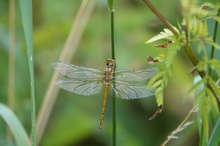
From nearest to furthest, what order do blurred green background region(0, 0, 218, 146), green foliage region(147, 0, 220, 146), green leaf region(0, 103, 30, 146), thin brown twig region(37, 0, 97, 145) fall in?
green foliage region(147, 0, 220, 146) < green leaf region(0, 103, 30, 146) < thin brown twig region(37, 0, 97, 145) < blurred green background region(0, 0, 218, 146)

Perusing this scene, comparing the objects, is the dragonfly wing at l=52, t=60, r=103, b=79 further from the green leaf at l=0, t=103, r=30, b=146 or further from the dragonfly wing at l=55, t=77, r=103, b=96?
the green leaf at l=0, t=103, r=30, b=146

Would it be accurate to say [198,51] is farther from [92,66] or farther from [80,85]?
[92,66]

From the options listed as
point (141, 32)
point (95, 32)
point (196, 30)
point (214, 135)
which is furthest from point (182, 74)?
point (196, 30)

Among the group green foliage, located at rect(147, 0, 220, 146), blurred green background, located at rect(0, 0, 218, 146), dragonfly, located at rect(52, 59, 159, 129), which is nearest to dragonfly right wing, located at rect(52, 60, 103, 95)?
dragonfly, located at rect(52, 59, 159, 129)

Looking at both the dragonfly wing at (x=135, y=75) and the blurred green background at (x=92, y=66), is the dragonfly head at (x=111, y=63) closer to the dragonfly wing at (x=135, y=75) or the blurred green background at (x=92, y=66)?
the dragonfly wing at (x=135, y=75)

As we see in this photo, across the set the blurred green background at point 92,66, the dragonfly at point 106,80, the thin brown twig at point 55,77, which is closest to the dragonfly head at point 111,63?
the dragonfly at point 106,80

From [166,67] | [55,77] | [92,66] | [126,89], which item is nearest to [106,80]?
[126,89]
